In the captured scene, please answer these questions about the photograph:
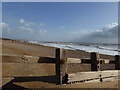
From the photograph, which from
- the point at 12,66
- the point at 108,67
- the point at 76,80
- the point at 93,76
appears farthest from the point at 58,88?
the point at 108,67

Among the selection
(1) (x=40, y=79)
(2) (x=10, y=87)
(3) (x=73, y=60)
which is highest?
(3) (x=73, y=60)

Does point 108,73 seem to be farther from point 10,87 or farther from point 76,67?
point 10,87

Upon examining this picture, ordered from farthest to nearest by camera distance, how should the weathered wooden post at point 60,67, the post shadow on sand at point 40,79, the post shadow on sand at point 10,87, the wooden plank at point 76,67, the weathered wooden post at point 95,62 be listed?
the weathered wooden post at point 95,62
the wooden plank at point 76,67
the post shadow on sand at point 40,79
the weathered wooden post at point 60,67
the post shadow on sand at point 10,87

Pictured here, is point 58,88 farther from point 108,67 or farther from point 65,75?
point 108,67

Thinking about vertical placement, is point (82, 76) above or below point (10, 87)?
above

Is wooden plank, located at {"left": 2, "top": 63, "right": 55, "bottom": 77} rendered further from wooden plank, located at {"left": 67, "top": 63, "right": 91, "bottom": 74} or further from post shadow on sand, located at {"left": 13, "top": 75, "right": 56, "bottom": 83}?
wooden plank, located at {"left": 67, "top": 63, "right": 91, "bottom": 74}

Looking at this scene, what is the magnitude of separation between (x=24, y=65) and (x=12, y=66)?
288mm

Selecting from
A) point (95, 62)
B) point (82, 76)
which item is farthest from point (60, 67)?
point (95, 62)

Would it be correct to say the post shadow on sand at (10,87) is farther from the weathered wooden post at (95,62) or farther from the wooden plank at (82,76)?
the weathered wooden post at (95,62)

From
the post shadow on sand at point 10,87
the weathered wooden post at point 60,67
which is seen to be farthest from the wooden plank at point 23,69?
the post shadow on sand at point 10,87

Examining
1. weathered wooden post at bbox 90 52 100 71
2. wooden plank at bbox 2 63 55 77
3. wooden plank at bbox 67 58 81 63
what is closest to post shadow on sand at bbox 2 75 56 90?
wooden plank at bbox 2 63 55 77

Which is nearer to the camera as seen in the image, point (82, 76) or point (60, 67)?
point (60, 67)

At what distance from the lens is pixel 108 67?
6844 mm

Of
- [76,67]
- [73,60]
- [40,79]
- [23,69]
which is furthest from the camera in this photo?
[76,67]
